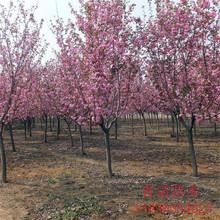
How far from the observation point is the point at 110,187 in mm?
10344

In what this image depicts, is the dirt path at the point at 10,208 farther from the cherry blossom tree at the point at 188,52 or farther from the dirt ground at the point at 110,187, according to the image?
the cherry blossom tree at the point at 188,52

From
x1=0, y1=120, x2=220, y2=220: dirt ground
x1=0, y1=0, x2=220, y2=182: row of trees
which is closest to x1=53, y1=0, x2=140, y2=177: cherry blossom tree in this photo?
x1=0, y1=0, x2=220, y2=182: row of trees

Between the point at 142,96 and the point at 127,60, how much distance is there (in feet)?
59.6

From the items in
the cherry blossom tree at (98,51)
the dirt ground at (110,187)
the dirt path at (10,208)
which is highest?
the cherry blossom tree at (98,51)

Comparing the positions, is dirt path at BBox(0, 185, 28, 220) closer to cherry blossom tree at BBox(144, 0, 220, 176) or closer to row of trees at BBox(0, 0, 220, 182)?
row of trees at BBox(0, 0, 220, 182)

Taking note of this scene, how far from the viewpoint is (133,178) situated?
1164 cm

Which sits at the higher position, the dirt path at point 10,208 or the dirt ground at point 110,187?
the dirt ground at point 110,187

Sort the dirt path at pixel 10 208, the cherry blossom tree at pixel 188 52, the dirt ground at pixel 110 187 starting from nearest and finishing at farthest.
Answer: the dirt ground at pixel 110 187
the dirt path at pixel 10 208
the cherry blossom tree at pixel 188 52

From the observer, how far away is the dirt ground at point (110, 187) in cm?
786

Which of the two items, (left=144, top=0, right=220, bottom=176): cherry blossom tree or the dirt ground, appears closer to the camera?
the dirt ground

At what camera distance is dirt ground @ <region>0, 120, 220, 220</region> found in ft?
25.8

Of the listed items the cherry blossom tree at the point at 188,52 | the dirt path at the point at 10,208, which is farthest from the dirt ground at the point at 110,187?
the cherry blossom tree at the point at 188,52

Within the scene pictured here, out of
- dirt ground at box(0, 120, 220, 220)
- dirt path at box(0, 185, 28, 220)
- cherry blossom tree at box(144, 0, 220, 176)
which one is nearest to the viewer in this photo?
dirt ground at box(0, 120, 220, 220)

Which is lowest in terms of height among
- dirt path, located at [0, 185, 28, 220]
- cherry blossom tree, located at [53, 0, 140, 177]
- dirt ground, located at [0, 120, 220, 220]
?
dirt path, located at [0, 185, 28, 220]
